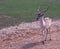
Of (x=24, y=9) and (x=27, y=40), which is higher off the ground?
(x=24, y=9)

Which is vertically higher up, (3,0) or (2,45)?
(3,0)

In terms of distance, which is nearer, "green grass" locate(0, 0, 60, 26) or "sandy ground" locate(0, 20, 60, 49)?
"sandy ground" locate(0, 20, 60, 49)

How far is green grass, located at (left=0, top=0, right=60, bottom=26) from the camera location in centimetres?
2006

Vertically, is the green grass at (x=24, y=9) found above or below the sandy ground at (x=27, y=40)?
above

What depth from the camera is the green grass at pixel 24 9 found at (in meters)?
20.1

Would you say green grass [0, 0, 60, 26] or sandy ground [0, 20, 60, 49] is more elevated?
green grass [0, 0, 60, 26]

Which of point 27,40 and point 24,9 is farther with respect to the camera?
point 24,9

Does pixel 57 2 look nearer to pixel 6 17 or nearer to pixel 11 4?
pixel 11 4

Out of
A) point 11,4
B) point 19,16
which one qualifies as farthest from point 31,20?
point 11,4

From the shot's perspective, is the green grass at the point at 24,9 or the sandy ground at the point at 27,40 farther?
the green grass at the point at 24,9

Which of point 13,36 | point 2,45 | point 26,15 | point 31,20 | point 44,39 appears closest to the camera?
point 44,39

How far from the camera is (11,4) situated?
2439 centimetres

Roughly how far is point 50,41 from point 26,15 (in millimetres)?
9089

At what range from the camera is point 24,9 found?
2238 centimetres
